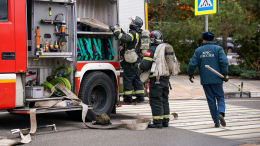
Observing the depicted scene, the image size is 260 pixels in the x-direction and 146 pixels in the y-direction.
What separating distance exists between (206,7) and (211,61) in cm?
281

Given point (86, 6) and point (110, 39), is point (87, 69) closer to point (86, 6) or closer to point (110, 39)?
point (110, 39)

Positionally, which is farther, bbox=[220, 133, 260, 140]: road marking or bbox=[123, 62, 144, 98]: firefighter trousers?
bbox=[123, 62, 144, 98]: firefighter trousers

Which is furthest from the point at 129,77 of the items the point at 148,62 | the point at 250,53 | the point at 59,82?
the point at 250,53

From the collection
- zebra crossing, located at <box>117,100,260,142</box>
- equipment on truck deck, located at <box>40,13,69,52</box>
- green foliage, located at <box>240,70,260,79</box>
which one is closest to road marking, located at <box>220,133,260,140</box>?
zebra crossing, located at <box>117,100,260,142</box>

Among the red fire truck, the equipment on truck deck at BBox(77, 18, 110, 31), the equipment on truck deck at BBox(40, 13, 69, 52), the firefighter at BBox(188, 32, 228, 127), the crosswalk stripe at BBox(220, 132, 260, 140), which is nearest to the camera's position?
the red fire truck

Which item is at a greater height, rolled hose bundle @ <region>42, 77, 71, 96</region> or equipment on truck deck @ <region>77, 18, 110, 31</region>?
equipment on truck deck @ <region>77, 18, 110, 31</region>

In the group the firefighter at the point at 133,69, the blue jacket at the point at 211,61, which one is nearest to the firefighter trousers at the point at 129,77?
the firefighter at the point at 133,69

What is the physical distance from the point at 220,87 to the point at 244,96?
5.96 m

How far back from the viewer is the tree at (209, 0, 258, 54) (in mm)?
15320

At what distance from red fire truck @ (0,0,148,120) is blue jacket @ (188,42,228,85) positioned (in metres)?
1.82

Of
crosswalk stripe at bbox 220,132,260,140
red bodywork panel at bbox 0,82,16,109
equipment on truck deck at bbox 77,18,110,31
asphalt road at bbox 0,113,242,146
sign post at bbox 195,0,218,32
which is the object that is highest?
sign post at bbox 195,0,218,32

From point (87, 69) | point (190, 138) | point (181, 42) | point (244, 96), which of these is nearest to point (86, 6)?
point (87, 69)

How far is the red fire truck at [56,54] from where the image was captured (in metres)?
6.29

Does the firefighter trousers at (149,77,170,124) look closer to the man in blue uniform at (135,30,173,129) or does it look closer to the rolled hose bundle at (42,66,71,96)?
the man in blue uniform at (135,30,173,129)
